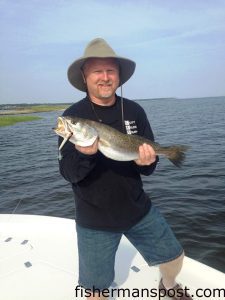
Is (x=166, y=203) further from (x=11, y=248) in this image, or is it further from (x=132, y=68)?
(x=132, y=68)

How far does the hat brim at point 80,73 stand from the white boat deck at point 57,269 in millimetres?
2835

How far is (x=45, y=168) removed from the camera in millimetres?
18594

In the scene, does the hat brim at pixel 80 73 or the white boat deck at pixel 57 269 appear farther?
the white boat deck at pixel 57 269

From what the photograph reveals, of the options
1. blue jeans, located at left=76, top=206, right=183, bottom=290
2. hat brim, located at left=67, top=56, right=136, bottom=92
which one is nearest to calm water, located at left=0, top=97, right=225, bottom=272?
blue jeans, located at left=76, top=206, right=183, bottom=290

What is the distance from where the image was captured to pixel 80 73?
13.3 feet

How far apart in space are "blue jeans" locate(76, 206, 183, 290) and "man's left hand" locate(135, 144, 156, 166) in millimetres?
660

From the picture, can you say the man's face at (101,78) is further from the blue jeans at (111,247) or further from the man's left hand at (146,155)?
the blue jeans at (111,247)

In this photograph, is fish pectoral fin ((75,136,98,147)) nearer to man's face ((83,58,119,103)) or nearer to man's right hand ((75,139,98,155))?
man's right hand ((75,139,98,155))

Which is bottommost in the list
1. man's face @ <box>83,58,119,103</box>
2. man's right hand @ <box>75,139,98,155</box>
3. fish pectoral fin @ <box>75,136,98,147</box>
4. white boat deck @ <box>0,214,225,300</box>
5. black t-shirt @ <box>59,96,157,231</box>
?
white boat deck @ <box>0,214,225,300</box>

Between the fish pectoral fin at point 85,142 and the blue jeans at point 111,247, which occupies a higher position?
the fish pectoral fin at point 85,142

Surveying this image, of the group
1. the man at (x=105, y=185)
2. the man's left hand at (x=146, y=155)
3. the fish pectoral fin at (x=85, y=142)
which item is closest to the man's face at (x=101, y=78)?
the man at (x=105, y=185)

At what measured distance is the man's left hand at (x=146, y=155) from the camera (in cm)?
383

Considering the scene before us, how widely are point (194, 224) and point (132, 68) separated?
6.47m

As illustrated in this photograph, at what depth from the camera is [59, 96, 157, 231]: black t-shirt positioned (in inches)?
144
